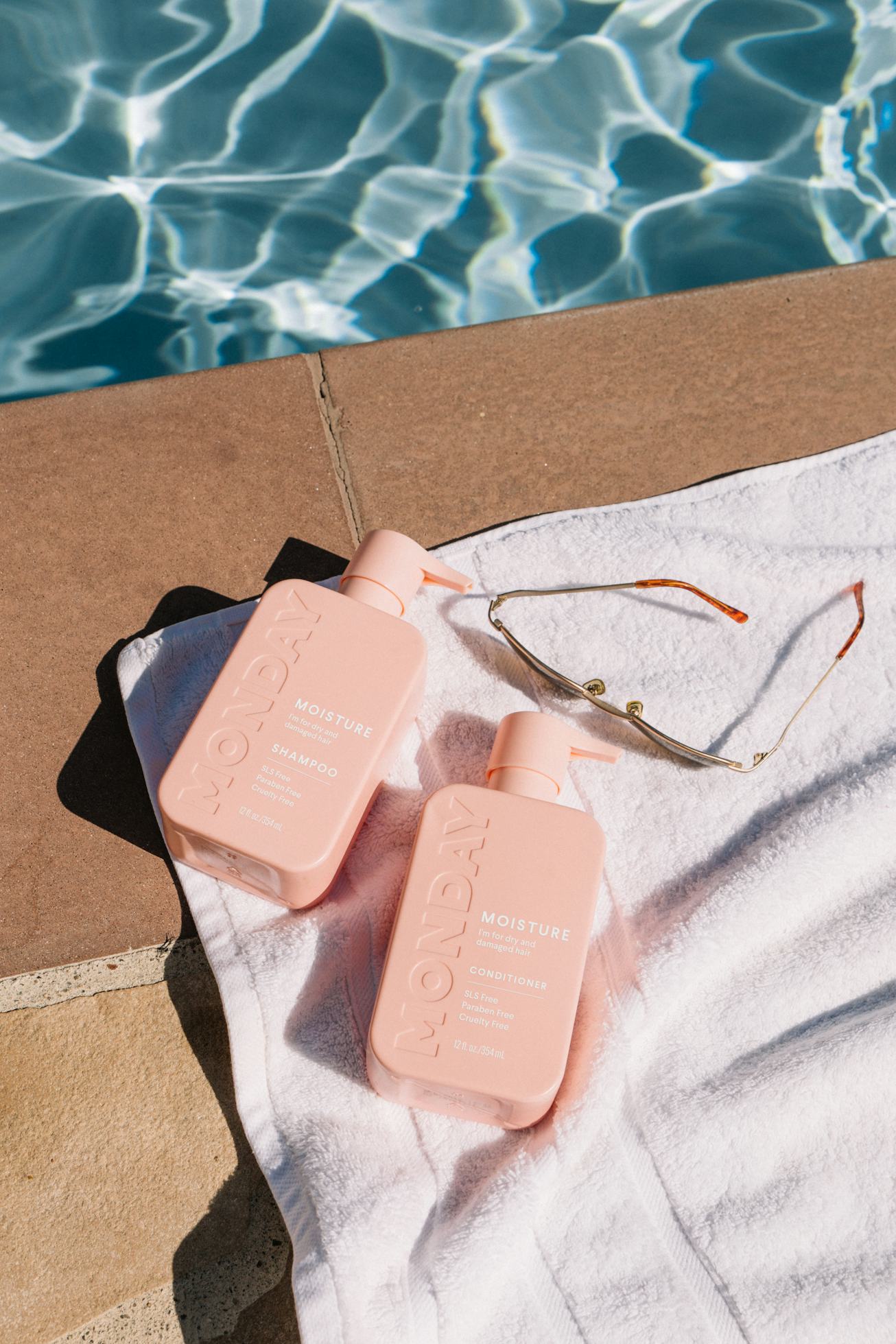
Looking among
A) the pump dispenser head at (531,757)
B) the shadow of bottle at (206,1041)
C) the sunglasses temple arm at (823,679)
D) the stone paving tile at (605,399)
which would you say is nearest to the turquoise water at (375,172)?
the stone paving tile at (605,399)

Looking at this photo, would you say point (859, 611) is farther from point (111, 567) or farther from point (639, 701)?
point (111, 567)

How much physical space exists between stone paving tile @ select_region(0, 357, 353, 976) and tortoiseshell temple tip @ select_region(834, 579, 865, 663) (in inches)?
15.7

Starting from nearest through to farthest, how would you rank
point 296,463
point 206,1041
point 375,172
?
point 206,1041 → point 296,463 → point 375,172

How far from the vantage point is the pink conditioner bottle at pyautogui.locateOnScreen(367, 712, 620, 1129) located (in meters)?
0.55

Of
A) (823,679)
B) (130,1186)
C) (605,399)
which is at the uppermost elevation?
(605,399)

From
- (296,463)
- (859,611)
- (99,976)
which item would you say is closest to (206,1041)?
(99,976)

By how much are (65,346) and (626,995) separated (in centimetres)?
94

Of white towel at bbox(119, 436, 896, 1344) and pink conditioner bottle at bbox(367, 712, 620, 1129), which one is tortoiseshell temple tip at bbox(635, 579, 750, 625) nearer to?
white towel at bbox(119, 436, 896, 1344)

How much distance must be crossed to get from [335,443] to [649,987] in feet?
1.64

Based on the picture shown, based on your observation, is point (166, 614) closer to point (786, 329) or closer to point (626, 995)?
point (626, 995)

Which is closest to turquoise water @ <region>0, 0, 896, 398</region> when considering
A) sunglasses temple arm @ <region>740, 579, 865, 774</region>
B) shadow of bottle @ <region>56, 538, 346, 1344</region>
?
shadow of bottle @ <region>56, 538, 346, 1344</region>

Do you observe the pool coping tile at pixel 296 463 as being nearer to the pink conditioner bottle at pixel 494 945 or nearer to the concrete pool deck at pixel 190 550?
the concrete pool deck at pixel 190 550

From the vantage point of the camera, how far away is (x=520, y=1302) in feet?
1.93

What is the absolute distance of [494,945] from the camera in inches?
22.5
